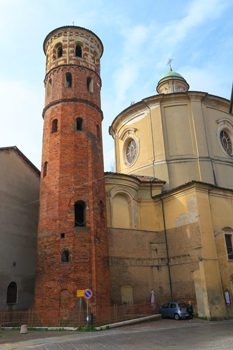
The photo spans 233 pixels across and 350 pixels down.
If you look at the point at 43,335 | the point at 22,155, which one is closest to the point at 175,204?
the point at 22,155

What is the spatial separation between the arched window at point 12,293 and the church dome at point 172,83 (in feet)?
71.9

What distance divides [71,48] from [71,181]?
9.86 metres

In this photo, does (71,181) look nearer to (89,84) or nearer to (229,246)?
(89,84)

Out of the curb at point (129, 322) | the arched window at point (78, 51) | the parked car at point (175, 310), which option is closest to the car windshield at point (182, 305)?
the parked car at point (175, 310)

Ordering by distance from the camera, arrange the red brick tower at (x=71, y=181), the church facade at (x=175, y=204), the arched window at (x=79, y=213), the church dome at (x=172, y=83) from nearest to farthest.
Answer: the red brick tower at (x=71, y=181), the arched window at (x=79, y=213), the church facade at (x=175, y=204), the church dome at (x=172, y=83)

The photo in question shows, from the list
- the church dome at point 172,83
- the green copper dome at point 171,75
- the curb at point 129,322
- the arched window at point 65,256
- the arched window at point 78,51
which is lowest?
the curb at point 129,322

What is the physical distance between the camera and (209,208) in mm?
20297

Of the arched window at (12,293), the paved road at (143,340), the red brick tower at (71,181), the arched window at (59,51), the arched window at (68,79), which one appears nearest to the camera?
the paved road at (143,340)

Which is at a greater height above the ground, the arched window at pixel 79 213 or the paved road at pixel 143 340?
the arched window at pixel 79 213

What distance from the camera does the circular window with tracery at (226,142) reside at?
2697cm

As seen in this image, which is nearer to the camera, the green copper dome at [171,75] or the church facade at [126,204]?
the church facade at [126,204]

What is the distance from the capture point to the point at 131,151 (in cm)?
2883

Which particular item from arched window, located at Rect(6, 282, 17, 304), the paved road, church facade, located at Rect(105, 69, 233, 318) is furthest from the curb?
arched window, located at Rect(6, 282, 17, 304)

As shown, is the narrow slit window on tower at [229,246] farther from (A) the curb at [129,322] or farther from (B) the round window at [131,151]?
(B) the round window at [131,151]
